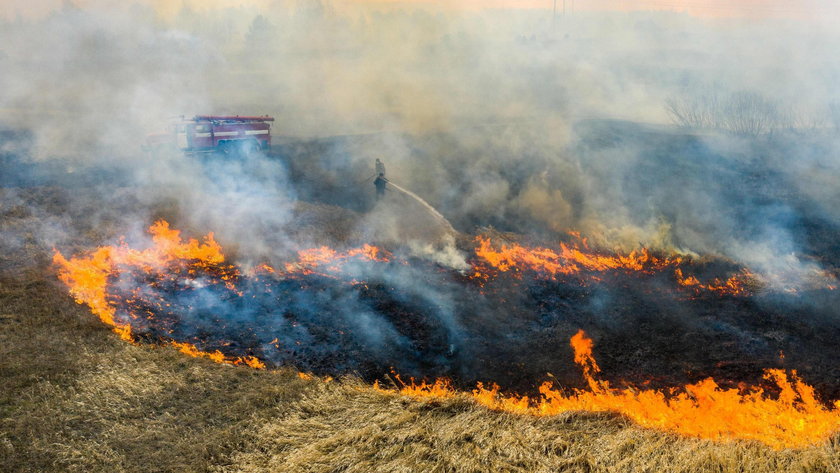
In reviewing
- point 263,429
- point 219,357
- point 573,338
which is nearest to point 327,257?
point 219,357

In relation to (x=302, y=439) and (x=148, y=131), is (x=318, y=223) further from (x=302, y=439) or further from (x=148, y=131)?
(x=148, y=131)

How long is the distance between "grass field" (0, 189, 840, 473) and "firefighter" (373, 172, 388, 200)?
9.79 m

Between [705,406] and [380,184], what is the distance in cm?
1282

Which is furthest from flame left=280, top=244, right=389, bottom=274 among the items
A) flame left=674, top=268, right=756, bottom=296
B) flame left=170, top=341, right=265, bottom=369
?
flame left=674, top=268, right=756, bottom=296

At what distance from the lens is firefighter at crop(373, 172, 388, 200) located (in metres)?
18.9

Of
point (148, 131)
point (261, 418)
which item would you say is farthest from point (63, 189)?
point (261, 418)

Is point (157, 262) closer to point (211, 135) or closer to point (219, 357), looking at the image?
point (219, 357)

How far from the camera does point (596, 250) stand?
55.3 feet

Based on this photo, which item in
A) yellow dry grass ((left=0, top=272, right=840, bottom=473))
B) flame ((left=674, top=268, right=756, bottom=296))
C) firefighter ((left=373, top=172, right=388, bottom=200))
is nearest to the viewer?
yellow dry grass ((left=0, top=272, right=840, bottom=473))

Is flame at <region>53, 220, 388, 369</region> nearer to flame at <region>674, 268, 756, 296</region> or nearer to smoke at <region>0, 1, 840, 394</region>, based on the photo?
smoke at <region>0, 1, 840, 394</region>

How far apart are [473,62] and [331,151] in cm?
2377

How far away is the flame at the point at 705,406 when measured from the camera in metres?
9.44

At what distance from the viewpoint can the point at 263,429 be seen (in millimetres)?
8703

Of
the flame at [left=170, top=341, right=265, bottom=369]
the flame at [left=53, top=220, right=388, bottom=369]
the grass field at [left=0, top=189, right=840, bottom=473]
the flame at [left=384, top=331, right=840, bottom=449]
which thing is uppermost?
the flame at [left=53, top=220, right=388, bottom=369]
